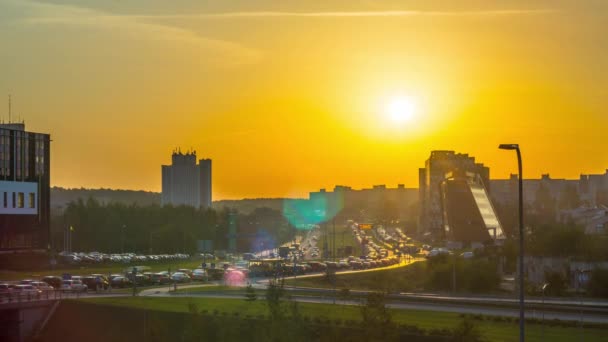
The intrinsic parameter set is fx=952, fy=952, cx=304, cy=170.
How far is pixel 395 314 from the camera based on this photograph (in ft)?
126

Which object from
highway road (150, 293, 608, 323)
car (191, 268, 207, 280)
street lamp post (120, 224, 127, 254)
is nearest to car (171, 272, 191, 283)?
car (191, 268, 207, 280)

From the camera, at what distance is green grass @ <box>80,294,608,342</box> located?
3291cm

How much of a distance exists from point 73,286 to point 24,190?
21.8 meters

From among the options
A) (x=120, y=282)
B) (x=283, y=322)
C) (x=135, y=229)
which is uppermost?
(x=135, y=229)

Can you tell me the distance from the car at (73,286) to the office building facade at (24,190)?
48.0 feet

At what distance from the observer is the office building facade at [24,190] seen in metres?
70.2

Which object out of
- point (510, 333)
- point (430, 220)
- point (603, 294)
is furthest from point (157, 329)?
point (430, 220)

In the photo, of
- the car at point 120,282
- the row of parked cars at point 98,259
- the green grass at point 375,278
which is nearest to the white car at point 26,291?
Result: the car at point 120,282

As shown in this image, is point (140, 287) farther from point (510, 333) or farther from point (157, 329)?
point (510, 333)

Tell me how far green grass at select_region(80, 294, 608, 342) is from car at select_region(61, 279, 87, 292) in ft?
12.6

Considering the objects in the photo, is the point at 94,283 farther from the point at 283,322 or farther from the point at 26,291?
the point at 283,322

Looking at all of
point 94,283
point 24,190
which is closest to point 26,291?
point 94,283

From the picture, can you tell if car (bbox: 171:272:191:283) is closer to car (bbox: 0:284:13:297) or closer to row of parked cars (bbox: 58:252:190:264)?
car (bbox: 0:284:13:297)

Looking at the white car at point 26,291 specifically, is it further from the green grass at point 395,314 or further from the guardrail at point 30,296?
the green grass at point 395,314
